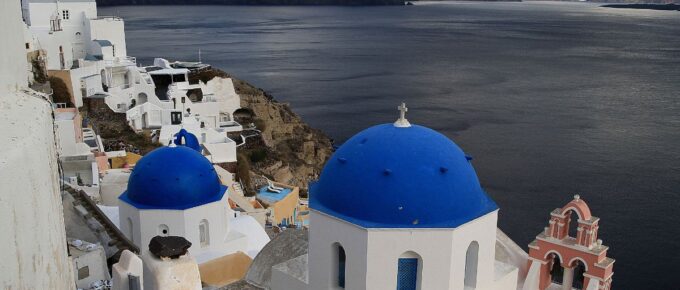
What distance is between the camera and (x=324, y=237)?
34.3 feet

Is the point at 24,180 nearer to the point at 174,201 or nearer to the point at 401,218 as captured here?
the point at 401,218

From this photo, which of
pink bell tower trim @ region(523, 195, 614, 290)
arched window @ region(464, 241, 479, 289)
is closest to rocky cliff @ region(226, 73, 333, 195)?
pink bell tower trim @ region(523, 195, 614, 290)

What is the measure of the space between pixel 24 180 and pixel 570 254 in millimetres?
12900

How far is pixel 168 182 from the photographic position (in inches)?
628

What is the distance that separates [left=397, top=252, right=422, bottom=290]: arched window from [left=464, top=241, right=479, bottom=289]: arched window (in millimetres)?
1011

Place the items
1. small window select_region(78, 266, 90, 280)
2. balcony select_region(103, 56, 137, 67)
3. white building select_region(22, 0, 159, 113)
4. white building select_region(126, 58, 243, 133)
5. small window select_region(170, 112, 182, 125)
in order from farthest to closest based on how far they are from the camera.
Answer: balcony select_region(103, 56, 137, 67) → white building select_region(126, 58, 243, 133) → white building select_region(22, 0, 159, 113) → small window select_region(170, 112, 182, 125) → small window select_region(78, 266, 90, 280)

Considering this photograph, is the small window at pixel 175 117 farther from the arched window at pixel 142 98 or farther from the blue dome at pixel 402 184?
the blue dome at pixel 402 184

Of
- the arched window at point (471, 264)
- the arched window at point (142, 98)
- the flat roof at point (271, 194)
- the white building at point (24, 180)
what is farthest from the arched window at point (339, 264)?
the arched window at point (142, 98)

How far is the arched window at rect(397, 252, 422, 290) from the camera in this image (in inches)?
392

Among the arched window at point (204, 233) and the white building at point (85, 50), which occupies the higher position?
the white building at point (85, 50)

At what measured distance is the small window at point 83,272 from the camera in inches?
541

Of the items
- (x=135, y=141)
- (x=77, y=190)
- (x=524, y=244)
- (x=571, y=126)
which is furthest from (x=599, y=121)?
(x=77, y=190)

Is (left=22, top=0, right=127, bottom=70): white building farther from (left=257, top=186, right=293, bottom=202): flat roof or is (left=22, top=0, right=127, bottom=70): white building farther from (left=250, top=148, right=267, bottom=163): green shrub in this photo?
(left=257, top=186, right=293, bottom=202): flat roof

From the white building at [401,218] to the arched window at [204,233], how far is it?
687 centimetres
